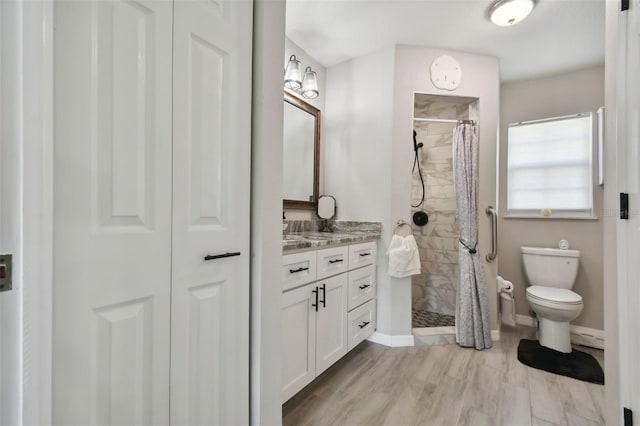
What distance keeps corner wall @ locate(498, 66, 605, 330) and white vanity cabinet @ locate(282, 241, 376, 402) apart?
5.39 ft

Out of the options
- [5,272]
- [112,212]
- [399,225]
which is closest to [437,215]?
[399,225]

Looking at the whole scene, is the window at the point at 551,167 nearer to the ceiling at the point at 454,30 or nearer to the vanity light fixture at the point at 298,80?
the ceiling at the point at 454,30

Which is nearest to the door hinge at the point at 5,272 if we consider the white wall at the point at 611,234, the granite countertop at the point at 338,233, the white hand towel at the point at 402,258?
the granite countertop at the point at 338,233

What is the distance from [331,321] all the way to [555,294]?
1836 millimetres

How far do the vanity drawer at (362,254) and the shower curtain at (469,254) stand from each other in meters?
0.78

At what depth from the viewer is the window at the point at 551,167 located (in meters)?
2.54

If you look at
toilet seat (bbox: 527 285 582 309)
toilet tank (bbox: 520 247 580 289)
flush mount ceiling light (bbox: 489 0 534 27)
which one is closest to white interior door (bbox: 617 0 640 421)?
flush mount ceiling light (bbox: 489 0 534 27)

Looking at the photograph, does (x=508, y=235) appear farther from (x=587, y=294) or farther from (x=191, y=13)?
(x=191, y=13)

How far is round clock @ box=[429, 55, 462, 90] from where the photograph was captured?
2.38 metres

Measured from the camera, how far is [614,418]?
120cm

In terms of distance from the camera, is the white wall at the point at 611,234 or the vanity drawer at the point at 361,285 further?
the vanity drawer at the point at 361,285

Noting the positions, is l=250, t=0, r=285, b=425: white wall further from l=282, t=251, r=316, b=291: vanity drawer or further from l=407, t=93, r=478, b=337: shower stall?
l=407, t=93, r=478, b=337: shower stall

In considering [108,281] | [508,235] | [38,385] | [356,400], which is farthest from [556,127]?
[38,385]

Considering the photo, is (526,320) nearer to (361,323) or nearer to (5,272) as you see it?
(361,323)
